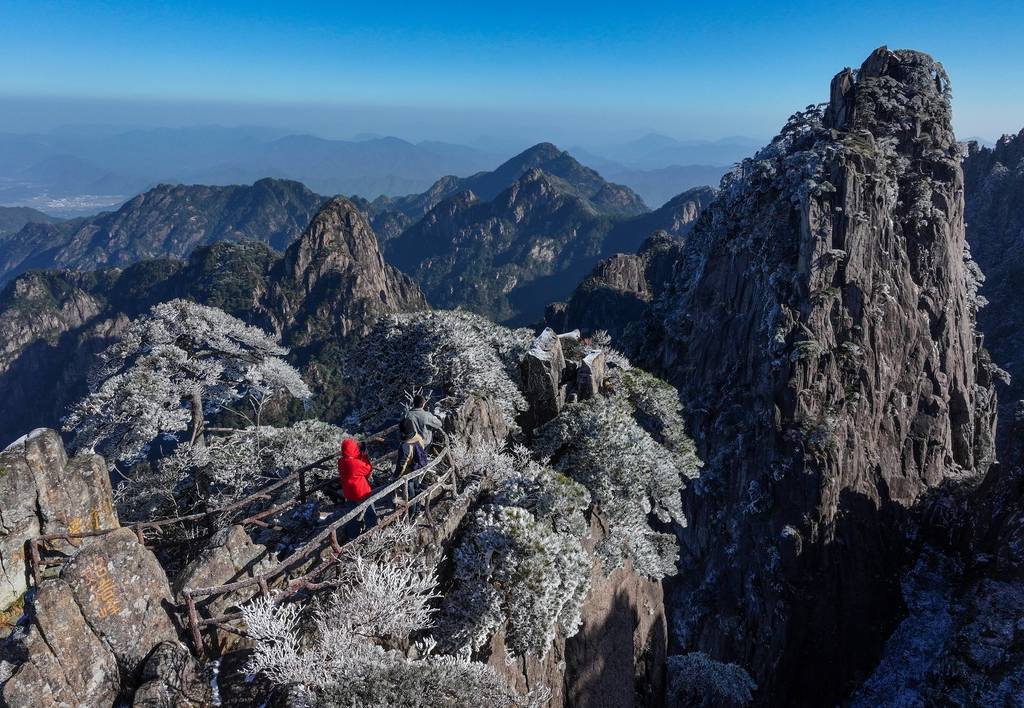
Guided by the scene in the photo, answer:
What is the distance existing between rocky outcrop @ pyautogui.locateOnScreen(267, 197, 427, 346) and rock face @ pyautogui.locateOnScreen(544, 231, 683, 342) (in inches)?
2636

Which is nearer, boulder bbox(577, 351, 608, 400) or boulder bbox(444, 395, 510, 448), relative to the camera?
boulder bbox(444, 395, 510, 448)

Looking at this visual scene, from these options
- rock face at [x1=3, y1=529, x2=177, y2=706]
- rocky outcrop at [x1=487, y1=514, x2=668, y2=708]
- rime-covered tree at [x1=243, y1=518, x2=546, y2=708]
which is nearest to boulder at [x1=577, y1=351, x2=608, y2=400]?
rocky outcrop at [x1=487, y1=514, x2=668, y2=708]

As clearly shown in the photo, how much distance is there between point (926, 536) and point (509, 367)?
33.2 meters

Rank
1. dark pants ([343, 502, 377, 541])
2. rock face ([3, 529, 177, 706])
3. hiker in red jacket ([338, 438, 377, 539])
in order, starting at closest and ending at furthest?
rock face ([3, 529, 177, 706]), dark pants ([343, 502, 377, 541]), hiker in red jacket ([338, 438, 377, 539])

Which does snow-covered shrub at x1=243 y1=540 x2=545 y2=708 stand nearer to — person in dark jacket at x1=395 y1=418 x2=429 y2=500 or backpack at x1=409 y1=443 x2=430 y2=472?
person in dark jacket at x1=395 y1=418 x2=429 y2=500

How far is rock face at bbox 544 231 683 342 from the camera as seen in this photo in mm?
107062

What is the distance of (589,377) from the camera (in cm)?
1942

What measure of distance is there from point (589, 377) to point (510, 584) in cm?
1049

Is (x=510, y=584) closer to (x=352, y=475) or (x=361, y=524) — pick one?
(x=361, y=524)

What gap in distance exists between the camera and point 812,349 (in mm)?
35625

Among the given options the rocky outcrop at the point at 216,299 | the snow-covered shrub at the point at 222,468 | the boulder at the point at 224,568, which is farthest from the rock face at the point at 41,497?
the rocky outcrop at the point at 216,299

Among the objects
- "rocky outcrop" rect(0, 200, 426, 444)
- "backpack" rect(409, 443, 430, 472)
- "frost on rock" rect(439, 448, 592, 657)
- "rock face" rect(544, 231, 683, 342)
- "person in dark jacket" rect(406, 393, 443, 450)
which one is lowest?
"rocky outcrop" rect(0, 200, 426, 444)

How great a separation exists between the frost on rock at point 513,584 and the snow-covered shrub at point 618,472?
3014 millimetres

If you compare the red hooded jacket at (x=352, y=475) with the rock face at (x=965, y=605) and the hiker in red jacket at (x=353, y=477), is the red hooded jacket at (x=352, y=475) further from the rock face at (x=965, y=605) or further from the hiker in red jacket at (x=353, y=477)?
the rock face at (x=965, y=605)
